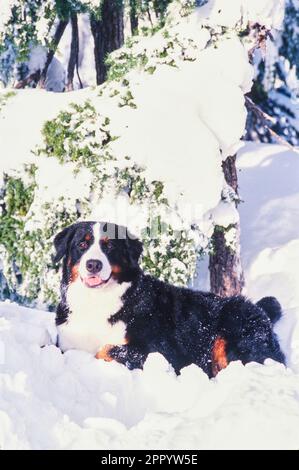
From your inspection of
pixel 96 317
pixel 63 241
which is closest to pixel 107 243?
pixel 63 241

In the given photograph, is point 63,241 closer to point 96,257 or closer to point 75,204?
point 96,257

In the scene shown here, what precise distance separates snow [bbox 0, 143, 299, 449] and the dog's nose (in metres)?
0.63

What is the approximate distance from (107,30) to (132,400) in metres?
7.28

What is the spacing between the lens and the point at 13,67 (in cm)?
1141

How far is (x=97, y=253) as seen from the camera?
17.7 ft

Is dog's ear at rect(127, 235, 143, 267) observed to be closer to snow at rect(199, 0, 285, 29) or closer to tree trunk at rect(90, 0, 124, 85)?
snow at rect(199, 0, 285, 29)

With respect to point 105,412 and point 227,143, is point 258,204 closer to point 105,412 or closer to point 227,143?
point 227,143

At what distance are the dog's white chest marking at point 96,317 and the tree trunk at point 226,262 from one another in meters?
3.61

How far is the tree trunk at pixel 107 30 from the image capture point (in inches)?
408

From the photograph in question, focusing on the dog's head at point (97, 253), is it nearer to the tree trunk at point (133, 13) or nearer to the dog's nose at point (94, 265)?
the dog's nose at point (94, 265)

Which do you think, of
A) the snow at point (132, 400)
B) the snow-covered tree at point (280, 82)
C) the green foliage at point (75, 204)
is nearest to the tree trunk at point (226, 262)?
the green foliage at point (75, 204)
